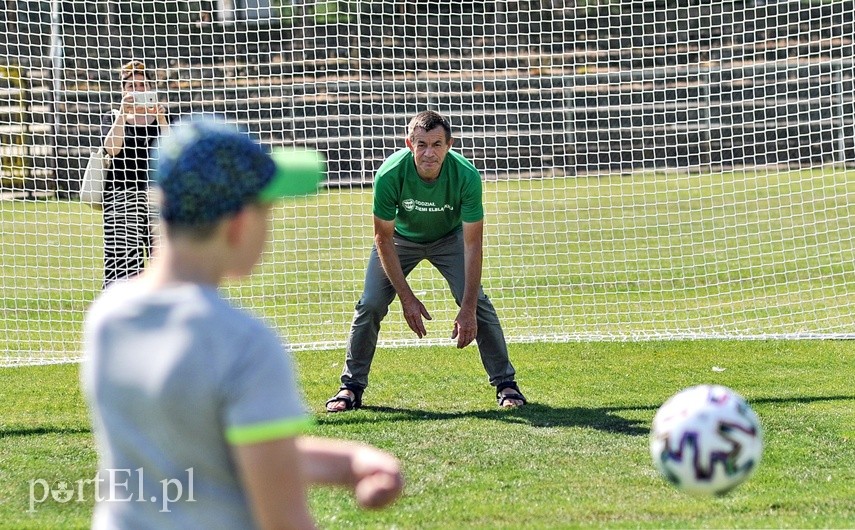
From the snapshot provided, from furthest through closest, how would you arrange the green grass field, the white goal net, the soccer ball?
the white goal net < the green grass field < the soccer ball

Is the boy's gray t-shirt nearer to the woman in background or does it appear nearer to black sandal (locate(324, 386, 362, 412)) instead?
black sandal (locate(324, 386, 362, 412))

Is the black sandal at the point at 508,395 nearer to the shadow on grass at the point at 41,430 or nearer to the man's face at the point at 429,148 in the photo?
the man's face at the point at 429,148

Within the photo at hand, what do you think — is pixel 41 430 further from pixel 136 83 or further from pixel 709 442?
pixel 709 442

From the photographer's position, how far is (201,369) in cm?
189

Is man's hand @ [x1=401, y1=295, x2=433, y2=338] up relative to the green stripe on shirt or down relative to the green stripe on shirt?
down

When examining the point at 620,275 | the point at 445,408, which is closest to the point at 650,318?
the point at 620,275

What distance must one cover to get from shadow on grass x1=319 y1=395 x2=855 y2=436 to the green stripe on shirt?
4807mm

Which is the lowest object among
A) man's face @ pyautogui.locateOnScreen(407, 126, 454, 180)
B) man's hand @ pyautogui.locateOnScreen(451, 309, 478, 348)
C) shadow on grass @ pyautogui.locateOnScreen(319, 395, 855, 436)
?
shadow on grass @ pyautogui.locateOnScreen(319, 395, 855, 436)

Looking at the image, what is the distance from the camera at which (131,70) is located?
8766 mm

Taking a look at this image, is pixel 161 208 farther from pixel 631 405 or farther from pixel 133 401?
pixel 631 405

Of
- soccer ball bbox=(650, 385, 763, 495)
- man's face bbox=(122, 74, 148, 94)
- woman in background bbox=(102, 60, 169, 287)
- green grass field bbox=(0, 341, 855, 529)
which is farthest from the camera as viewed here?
woman in background bbox=(102, 60, 169, 287)

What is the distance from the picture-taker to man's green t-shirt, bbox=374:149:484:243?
6.88 meters

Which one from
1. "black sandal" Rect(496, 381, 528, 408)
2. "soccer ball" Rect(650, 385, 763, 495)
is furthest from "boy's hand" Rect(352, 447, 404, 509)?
"black sandal" Rect(496, 381, 528, 408)

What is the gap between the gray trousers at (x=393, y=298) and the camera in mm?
7215
